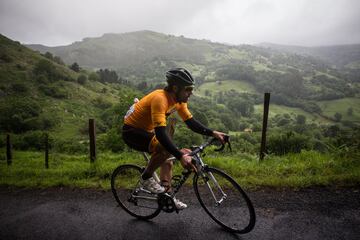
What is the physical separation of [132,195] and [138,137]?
1.20m

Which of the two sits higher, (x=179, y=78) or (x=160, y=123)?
(x=179, y=78)

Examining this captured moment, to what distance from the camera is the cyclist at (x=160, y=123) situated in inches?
136

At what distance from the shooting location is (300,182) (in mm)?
5199

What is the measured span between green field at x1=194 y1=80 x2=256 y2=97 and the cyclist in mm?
152944

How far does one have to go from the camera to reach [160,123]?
11.1 ft

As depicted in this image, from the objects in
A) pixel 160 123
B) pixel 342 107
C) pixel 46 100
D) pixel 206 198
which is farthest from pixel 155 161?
pixel 342 107

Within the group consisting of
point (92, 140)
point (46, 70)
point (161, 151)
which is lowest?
point (92, 140)

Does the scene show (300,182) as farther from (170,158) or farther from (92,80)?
(92,80)

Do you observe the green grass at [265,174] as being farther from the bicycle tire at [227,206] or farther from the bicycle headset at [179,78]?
the bicycle headset at [179,78]

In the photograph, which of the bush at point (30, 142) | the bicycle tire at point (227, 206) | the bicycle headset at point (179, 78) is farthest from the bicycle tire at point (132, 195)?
the bush at point (30, 142)

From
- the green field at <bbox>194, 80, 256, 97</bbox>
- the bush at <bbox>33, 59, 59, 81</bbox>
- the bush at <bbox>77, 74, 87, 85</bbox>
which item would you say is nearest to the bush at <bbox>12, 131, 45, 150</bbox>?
the bush at <bbox>33, 59, 59, 81</bbox>

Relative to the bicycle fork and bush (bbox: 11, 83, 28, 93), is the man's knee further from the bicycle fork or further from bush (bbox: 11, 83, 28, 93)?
bush (bbox: 11, 83, 28, 93)

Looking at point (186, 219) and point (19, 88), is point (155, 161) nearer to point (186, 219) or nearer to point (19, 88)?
point (186, 219)

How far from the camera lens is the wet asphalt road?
3.70 meters
